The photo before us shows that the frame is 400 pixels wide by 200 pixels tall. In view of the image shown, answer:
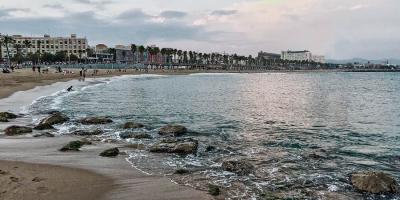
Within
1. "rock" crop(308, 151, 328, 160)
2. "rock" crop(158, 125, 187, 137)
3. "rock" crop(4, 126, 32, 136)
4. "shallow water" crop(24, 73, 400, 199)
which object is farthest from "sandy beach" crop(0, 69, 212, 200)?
"rock" crop(308, 151, 328, 160)

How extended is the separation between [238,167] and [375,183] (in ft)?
16.7

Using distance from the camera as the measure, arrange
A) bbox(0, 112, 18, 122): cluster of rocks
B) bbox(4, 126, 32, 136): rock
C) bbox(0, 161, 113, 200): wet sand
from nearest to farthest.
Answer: bbox(0, 161, 113, 200): wet sand → bbox(4, 126, 32, 136): rock → bbox(0, 112, 18, 122): cluster of rocks

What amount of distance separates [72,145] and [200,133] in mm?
9104

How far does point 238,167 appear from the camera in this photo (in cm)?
1684

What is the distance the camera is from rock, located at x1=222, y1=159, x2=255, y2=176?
16.4 metres

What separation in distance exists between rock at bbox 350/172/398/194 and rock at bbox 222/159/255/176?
12.9ft

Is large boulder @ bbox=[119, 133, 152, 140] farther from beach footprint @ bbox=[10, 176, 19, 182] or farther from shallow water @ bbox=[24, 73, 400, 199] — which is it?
beach footprint @ bbox=[10, 176, 19, 182]

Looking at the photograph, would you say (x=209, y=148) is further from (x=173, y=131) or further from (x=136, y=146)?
(x=173, y=131)

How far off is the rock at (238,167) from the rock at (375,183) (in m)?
3.94

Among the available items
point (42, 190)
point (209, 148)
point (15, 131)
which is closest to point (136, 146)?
point (209, 148)

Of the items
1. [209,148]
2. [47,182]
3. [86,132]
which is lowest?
[209,148]

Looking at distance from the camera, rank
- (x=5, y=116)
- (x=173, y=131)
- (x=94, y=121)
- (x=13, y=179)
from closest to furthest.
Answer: (x=13, y=179)
(x=173, y=131)
(x=5, y=116)
(x=94, y=121)

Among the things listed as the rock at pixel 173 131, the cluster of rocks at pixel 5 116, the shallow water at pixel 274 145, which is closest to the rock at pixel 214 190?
the shallow water at pixel 274 145

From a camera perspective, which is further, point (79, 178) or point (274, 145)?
point (274, 145)
